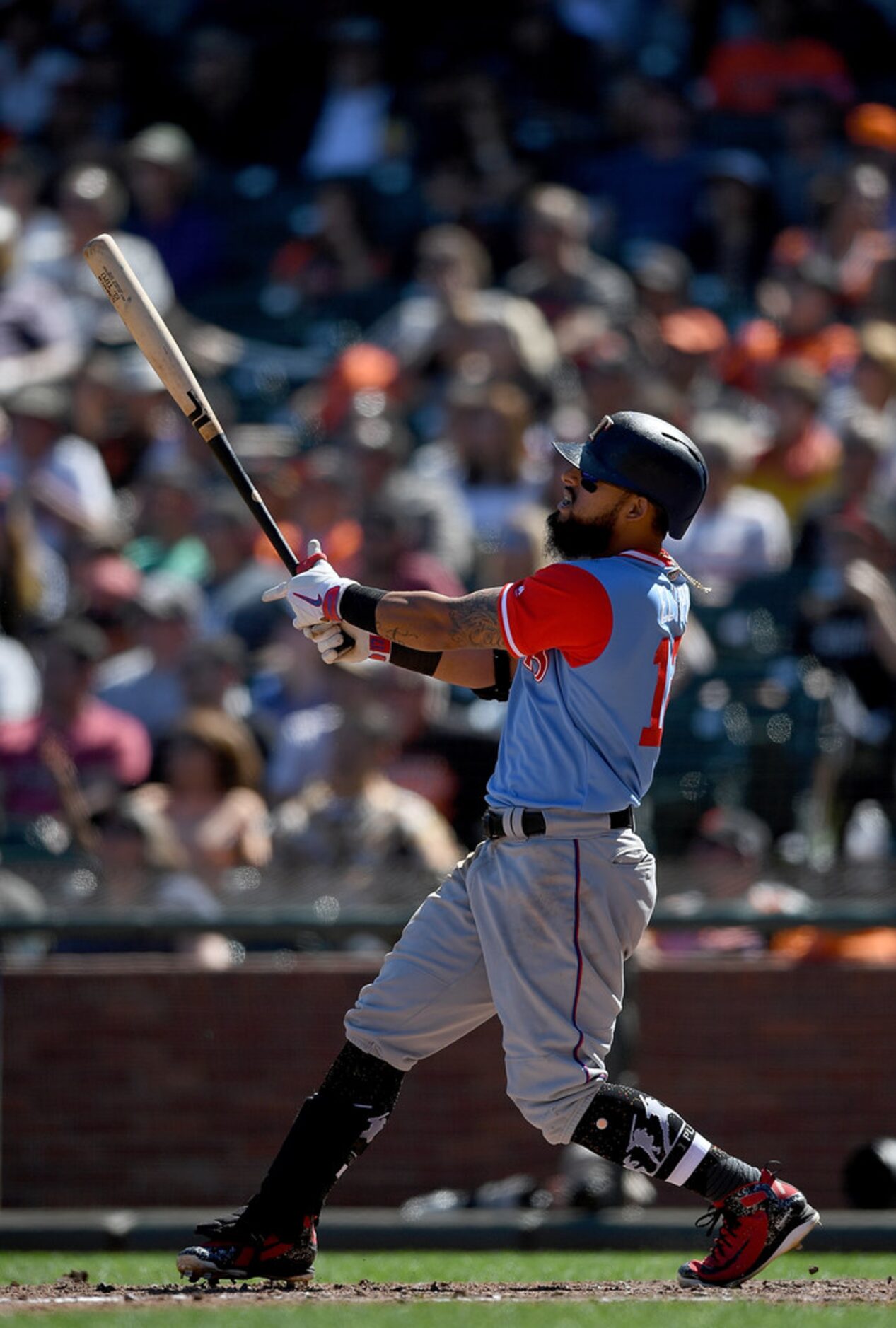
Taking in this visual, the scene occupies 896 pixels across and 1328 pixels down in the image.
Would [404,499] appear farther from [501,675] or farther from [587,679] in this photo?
[587,679]

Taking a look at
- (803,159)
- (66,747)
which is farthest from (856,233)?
(66,747)

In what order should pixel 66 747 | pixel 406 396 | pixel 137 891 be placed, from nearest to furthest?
1. pixel 137 891
2. pixel 66 747
3. pixel 406 396

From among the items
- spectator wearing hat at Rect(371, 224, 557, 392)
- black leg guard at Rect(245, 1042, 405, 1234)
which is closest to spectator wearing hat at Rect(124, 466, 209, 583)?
spectator wearing hat at Rect(371, 224, 557, 392)

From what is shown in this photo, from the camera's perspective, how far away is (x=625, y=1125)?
15.1 feet

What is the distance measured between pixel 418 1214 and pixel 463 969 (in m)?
2.23

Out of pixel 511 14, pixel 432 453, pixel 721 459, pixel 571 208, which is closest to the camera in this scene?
pixel 721 459

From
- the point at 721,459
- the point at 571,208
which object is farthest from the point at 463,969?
the point at 571,208

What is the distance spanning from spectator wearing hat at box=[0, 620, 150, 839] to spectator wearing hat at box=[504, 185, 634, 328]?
3645 mm

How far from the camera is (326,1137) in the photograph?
4.76 meters

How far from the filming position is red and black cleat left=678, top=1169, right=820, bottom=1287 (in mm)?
4633

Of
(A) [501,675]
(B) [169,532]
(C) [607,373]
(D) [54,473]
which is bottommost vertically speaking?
(B) [169,532]

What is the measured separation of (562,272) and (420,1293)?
7611 mm

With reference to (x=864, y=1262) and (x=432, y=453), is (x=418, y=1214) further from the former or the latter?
(x=432, y=453)

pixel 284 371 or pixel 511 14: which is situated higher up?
pixel 511 14
